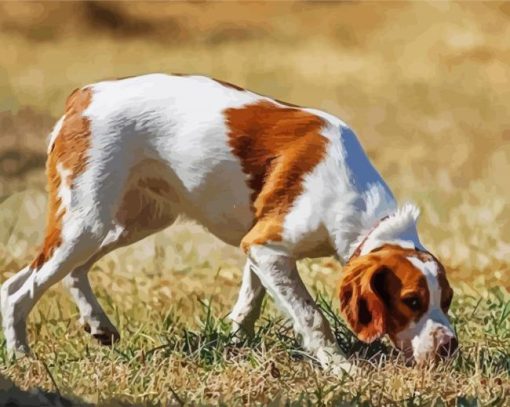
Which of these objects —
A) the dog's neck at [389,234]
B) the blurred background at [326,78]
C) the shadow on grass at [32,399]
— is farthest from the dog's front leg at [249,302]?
the blurred background at [326,78]

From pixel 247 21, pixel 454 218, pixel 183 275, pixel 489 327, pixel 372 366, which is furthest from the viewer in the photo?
pixel 247 21

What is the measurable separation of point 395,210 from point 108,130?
143 cm

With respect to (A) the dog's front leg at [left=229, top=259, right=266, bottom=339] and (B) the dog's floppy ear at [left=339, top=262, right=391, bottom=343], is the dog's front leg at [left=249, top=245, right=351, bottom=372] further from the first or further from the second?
(A) the dog's front leg at [left=229, top=259, right=266, bottom=339]

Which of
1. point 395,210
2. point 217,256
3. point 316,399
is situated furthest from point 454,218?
point 316,399

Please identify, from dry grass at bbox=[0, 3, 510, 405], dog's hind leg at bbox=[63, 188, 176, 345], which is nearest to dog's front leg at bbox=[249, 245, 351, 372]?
dry grass at bbox=[0, 3, 510, 405]

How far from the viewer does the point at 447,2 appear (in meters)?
15.7

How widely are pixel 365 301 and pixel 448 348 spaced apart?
0.44m

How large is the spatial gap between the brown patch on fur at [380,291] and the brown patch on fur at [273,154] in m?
0.48

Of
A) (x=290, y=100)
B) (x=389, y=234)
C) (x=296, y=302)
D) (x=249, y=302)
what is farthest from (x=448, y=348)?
(x=290, y=100)

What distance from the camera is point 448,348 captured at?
761 centimetres

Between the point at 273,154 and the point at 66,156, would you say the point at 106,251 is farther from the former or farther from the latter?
the point at 273,154

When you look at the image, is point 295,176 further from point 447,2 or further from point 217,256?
point 447,2

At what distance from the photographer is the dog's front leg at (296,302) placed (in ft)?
25.9

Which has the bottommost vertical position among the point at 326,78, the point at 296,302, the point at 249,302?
the point at 326,78
